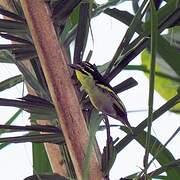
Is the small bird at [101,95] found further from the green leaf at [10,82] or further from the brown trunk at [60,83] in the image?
the green leaf at [10,82]

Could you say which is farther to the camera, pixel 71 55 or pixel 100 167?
pixel 71 55

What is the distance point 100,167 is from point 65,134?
0.17 feet

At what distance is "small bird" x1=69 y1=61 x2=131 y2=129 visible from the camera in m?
0.52

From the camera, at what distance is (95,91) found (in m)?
0.52

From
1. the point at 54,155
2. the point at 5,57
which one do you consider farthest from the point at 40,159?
the point at 5,57

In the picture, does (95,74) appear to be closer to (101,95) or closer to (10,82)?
(101,95)

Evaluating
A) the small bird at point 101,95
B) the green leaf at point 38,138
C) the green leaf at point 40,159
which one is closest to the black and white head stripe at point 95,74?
the small bird at point 101,95

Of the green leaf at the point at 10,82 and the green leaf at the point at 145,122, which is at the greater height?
the green leaf at the point at 10,82

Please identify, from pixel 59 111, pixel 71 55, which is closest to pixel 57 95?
pixel 59 111

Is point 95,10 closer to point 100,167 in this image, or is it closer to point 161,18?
point 161,18

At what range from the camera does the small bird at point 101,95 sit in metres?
0.52

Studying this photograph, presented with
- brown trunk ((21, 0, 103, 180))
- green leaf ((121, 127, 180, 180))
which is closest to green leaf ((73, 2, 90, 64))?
brown trunk ((21, 0, 103, 180))

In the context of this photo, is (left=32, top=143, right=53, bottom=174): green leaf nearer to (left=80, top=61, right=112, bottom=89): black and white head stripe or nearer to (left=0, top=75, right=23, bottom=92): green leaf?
(left=0, top=75, right=23, bottom=92): green leaf

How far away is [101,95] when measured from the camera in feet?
1.71
